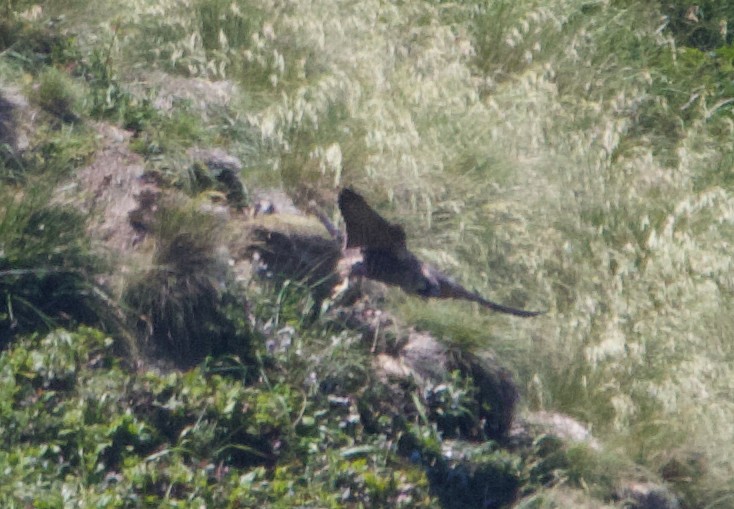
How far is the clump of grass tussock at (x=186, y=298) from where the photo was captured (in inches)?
189

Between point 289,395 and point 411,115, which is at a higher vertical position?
point 411,115

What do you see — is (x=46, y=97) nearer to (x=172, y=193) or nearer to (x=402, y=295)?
(x=172, y=193)

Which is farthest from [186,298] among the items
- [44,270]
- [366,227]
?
[366,227]

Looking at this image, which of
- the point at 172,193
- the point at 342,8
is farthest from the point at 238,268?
the point at 342,8

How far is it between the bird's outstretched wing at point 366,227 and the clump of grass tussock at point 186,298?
520 millimetres

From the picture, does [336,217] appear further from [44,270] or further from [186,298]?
[44,270]

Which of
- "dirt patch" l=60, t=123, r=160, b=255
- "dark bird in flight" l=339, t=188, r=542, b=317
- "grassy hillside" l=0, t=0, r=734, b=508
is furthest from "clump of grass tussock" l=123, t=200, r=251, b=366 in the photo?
"dark bird in flight" l=339, t=188, r=542, b=317

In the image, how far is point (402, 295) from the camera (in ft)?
17.8

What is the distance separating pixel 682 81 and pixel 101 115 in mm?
4306

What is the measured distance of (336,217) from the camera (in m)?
5.75

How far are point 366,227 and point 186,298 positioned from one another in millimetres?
742

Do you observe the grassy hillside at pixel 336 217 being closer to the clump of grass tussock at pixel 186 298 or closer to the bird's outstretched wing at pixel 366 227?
the clump of grass tussock at pixel 186 298

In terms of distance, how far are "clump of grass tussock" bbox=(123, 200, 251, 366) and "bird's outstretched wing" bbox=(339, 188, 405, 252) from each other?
1.71ft

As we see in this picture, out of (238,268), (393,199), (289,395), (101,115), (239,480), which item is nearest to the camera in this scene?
(239,480)
